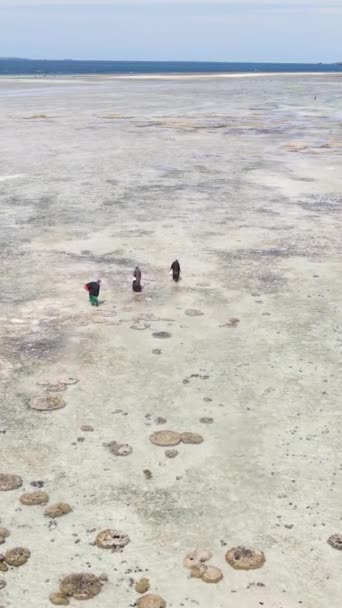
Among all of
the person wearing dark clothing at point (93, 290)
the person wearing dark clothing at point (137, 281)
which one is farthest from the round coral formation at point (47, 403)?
the person wearing dark clothing at point (137, 281)

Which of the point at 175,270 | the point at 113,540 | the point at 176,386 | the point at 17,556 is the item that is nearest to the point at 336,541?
the point at 113,540

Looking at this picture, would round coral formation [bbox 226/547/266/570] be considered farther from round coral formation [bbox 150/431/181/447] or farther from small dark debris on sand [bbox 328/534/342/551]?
round coral formation [bbox 150/431/181/447]

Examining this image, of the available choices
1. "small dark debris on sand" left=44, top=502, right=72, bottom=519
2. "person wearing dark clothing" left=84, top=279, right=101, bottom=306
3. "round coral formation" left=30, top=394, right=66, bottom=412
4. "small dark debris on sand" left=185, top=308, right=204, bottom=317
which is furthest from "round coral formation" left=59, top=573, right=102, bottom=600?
"person wearing dark clothing" left=84, top=279, right=101, bottom=306

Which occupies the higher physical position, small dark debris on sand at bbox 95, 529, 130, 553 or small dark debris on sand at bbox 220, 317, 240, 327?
small dark debris on sand at bbox 220, 317, 240, 327

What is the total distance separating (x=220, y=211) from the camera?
24281 millimetres

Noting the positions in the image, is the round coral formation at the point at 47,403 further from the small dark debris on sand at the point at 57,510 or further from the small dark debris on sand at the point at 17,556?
the small dark debris on sand at the point at 17,556

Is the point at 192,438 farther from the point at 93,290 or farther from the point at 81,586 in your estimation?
the point at 93,290

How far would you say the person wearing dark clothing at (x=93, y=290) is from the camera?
15016mm

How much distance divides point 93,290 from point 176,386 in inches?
162

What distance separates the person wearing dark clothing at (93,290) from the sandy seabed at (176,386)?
196mm

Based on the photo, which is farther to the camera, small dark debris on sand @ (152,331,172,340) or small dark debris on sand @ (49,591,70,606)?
small dark debris on sand @ (152,331,172,340)

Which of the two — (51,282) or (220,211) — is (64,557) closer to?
(51,282)

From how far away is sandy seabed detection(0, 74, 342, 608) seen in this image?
307 inches

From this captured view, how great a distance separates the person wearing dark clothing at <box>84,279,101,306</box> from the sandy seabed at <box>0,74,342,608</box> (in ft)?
0.64
